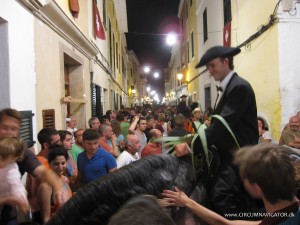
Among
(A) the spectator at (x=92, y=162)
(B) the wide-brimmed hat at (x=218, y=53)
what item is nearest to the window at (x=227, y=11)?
(A) the spectator at (x=92, y=162)

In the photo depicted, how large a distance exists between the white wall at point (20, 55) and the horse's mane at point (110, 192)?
2704mm

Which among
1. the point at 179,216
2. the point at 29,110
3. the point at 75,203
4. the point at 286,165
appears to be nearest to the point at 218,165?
the point at 179,216

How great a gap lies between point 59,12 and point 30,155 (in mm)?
3489

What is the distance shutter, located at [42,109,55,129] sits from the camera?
499 centimetres

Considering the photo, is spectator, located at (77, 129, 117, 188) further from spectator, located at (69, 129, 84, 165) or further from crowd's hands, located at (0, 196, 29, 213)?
crowd's hands, located at (0, 196, 29, 213)

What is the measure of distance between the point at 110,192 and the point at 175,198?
0.50 m

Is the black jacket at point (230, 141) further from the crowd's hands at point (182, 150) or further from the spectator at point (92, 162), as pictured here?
the spectator at point (92, 162)

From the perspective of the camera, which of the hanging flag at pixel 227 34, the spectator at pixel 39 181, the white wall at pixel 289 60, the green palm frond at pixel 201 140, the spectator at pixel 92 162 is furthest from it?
the hanging flag at pixel 227 34

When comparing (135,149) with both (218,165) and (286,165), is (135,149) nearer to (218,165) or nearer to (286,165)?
(218,165)

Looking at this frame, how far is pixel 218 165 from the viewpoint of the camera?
2.31 metres

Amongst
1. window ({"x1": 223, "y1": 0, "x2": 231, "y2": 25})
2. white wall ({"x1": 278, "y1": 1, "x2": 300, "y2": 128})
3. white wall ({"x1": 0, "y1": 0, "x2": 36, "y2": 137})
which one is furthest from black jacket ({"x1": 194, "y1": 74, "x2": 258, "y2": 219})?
window ({"x1": 223, "y1": 0, "x2": 231, "y2": 25})

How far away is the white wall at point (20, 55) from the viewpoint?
370 centimetres

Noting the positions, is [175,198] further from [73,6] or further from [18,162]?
[73,6]

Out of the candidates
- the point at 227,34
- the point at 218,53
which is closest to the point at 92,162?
the point at 218,53
